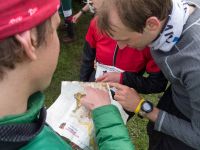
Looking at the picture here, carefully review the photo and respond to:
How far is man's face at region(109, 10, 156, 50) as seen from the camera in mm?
1796

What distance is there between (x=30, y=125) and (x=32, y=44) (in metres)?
0.23

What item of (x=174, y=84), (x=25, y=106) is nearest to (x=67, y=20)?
(x=174, y=84)

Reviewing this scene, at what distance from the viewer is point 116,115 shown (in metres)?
1.77

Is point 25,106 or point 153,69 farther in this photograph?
point 153,69

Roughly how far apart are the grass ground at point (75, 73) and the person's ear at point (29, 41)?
242cm

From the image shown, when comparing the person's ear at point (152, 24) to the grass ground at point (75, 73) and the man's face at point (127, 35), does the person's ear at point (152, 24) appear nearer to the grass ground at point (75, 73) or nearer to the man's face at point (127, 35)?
the man's face at point (127, 35)

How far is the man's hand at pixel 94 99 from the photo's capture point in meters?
1.92

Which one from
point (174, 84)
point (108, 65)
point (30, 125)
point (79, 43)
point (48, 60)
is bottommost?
point (79, 43)

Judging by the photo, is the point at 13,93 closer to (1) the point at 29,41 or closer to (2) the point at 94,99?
(1) the point at 29,41

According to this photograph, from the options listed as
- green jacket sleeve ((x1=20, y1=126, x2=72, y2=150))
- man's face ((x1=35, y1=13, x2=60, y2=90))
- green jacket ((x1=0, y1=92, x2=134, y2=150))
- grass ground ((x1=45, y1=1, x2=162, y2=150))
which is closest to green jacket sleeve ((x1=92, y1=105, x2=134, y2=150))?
green jacket ((x1=0, y1=92, x2=134, y2=150))

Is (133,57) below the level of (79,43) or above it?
above

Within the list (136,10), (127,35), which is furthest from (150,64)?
(136,10)

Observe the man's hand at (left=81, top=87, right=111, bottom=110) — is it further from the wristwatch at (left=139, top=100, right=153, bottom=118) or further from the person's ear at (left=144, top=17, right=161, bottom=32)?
the person's ear at (left=144, top=17, right=161, bottom=32)

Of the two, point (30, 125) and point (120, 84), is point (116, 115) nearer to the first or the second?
point (120, 84)
